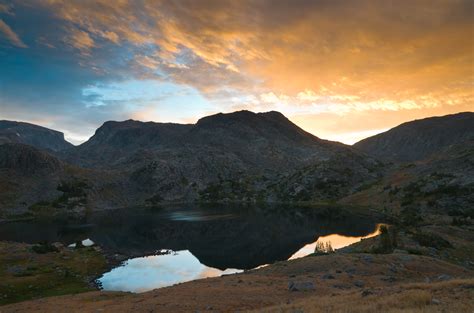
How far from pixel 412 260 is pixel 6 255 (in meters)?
71.1

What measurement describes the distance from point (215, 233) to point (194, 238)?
8781 mm

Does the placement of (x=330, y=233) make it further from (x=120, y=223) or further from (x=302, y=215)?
(x=120, y=223)

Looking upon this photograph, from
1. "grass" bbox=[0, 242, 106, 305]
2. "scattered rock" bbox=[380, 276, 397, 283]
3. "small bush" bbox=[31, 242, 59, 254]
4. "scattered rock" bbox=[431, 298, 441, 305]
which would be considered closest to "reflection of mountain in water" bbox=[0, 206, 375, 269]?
"small bush" bbox=[31, 242, 59, 254]

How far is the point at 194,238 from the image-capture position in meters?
106

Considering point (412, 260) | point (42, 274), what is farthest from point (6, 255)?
point (412, 260)

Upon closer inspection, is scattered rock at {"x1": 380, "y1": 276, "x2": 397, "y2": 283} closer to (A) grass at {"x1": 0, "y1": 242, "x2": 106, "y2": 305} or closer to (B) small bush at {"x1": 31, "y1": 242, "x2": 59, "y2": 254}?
(A) grass at {"x1": 0, "y1": 242, "x2": 106, "y2": 305}

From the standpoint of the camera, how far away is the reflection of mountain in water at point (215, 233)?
85000mm

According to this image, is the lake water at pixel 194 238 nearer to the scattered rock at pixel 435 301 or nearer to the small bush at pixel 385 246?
the small bush at pixel 385 246

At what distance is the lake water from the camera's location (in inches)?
2687

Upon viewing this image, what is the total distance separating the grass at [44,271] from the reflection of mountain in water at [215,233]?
41.2ft

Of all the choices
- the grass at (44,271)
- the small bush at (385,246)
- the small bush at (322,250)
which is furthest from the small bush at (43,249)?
the small bush at (385,246)

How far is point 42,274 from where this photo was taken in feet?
197

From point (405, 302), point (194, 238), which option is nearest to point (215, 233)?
point (194, 238)

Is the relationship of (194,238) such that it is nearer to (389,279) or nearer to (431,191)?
(389,279)
